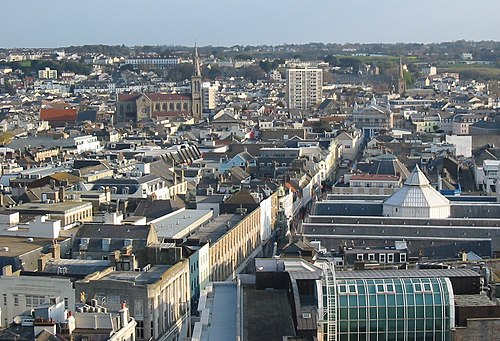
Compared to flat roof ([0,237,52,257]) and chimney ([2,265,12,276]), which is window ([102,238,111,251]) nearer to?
flat roof ([0,237,52,257])

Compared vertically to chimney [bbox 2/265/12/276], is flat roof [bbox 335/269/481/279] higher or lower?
higher

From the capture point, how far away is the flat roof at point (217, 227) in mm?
46062

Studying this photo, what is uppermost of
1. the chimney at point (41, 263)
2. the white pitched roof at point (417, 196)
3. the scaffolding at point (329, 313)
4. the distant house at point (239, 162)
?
the scaffolding at point (329, 313)

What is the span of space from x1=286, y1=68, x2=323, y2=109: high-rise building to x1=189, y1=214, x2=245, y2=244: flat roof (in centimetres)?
11818

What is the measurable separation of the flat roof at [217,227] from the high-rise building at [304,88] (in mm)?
118183

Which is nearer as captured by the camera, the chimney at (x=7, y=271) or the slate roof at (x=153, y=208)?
the chimney at (x=7, y=271)

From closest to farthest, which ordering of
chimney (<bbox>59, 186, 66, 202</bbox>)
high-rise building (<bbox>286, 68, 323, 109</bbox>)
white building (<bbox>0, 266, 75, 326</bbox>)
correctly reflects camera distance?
white building (<bbox>0, 266, 75, 326</bbox>) < chimney (<bbox>59, 186, 66, 202</bbox>) < high-rise building (<bbox>286, 68, 323, 109</bbox>)

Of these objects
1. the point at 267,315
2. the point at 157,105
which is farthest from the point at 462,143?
the point at 267,315

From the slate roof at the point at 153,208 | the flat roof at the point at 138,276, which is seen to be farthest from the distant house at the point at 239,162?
the flat roof at the point at 138,276

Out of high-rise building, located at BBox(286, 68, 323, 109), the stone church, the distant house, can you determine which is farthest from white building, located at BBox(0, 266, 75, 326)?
high-rise building, located at BBox(286, 68, 323, 109)

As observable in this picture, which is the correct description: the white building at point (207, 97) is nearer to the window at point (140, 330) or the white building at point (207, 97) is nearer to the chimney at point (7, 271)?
the chimney at point (7, 271)

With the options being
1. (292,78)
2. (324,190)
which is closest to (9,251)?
(324,190)

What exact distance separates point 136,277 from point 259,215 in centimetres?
2062

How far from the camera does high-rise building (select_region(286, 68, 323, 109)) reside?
17050 cm
